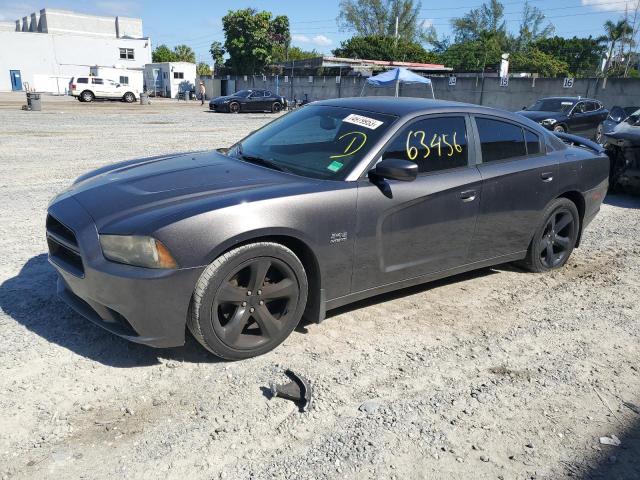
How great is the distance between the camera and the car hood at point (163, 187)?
3.06m

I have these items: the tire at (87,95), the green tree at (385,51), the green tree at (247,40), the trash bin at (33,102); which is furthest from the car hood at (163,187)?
the green tree at (385,51)

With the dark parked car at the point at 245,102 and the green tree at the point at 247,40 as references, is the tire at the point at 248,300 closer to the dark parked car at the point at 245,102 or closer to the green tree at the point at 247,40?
A: the dark parked car at the point at 245,102

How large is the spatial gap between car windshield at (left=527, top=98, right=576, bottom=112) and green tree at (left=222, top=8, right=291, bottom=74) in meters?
40.5

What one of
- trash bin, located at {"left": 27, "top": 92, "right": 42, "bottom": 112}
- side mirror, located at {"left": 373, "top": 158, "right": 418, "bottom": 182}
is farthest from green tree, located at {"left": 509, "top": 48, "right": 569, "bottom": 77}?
side mirror, located at {"left": 373, "top": 158, "right": 418, "bottom": 182}

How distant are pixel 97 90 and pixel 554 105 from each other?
29804 mm

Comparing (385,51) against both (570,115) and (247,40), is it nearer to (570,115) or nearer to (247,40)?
(247,40)

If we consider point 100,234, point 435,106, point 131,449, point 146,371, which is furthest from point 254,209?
point 435,106

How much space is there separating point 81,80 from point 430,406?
37.9 m

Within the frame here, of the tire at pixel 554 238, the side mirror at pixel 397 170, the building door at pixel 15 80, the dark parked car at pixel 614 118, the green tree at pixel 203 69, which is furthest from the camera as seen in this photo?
the green tree at pixel 203 69

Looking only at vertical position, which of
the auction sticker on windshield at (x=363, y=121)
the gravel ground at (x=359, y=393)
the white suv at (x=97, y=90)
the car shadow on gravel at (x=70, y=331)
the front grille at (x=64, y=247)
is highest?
the white suv at (x=97, y=90)

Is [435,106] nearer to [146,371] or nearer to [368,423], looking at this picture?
[368,423]

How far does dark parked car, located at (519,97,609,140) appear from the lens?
52.2 feet

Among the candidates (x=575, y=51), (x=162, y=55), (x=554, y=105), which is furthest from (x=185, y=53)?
(x=554, y=105)

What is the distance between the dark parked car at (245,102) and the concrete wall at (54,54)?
30551 millimetres
